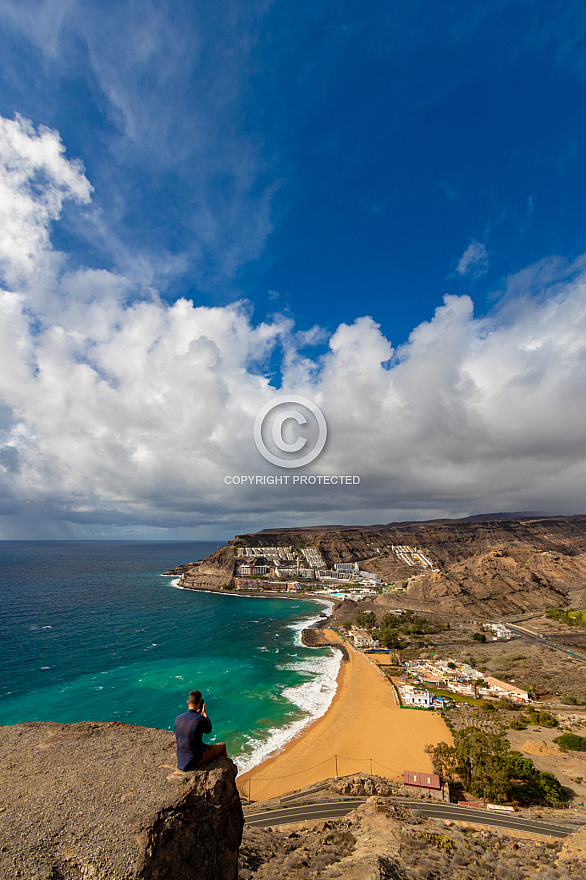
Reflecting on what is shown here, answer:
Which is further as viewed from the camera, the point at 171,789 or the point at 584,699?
the point at 584,699

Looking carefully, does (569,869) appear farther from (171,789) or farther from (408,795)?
(171,789)

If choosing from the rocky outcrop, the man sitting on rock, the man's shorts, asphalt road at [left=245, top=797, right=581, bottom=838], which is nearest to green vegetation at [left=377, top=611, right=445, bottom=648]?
asphalt road at [left=245, top=797, right=581, bottom=838]

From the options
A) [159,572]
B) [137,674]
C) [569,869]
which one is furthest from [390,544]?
[569,869]

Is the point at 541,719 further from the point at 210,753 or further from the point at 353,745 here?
the point at 210,753

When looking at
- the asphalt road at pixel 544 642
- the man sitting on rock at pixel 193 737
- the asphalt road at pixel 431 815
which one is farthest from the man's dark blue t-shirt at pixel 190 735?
the asphalt road at pixel 544 642

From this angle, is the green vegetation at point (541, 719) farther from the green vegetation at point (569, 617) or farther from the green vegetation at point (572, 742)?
the green vegetation at point (569, 617)

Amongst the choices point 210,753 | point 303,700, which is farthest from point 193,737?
point 303,700
